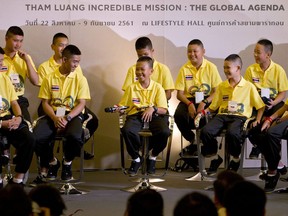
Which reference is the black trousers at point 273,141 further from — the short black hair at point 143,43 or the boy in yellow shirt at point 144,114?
the short black hair at point 143,43

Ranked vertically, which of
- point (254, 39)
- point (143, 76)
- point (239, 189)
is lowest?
point (239, 189)

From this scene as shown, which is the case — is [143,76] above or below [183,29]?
below

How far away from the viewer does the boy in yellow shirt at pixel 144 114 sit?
5.68 meters

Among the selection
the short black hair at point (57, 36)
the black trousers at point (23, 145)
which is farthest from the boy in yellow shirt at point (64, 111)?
the short black hair at point (57, 36)

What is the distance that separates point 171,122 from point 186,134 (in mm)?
875

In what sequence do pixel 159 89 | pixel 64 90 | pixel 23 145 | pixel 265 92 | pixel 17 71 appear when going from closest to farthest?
1. pixel 23 145
2. pixel 64 90
3. pixel 159 89
4. pixel 265 92
5. pixel 17 71

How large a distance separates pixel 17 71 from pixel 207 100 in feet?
6.35

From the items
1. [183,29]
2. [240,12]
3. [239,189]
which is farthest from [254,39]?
[239,189]

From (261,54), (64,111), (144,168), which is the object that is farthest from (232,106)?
(64,111)

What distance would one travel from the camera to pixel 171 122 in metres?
5.77

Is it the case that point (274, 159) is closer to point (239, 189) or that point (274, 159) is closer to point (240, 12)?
point (240, 12)

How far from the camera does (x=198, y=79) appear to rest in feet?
21.5

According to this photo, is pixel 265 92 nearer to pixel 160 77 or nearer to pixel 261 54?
pixel 261 54

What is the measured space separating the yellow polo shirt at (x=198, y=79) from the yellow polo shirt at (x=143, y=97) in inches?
26.6
